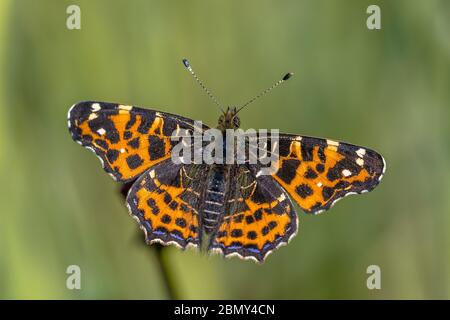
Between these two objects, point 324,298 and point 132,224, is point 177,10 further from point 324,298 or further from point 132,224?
point 324,298

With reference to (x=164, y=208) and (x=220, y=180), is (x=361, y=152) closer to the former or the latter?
(x=220, y=180)

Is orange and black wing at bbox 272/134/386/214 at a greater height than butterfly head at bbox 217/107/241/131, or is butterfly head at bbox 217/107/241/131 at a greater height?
butterfly head at bbox 217/107/241/131

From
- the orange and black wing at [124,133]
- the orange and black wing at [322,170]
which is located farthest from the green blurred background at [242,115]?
the orange and black wing at [322,170]

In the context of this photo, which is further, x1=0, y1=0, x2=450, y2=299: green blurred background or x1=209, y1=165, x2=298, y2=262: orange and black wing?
x1=0, y1=0, x2=450, y2=299: green blurred background

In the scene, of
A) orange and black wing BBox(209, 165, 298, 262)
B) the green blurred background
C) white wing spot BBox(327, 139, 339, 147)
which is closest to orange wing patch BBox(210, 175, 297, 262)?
orange and black wing BBox(209, 165, 298, 262)

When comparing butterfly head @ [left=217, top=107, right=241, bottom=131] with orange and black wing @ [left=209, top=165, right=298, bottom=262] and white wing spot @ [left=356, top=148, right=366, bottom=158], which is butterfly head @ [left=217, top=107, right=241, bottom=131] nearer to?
orange and black wing @ [left=209, top=165, right=298, bottom=262]

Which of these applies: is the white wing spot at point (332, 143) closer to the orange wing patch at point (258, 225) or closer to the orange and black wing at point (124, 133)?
the orange wing patch at point (258, 225)

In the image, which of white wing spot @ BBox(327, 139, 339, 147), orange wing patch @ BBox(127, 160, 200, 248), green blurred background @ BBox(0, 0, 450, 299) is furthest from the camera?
green blurred background @ BBox(0, 0, 450, 299)
